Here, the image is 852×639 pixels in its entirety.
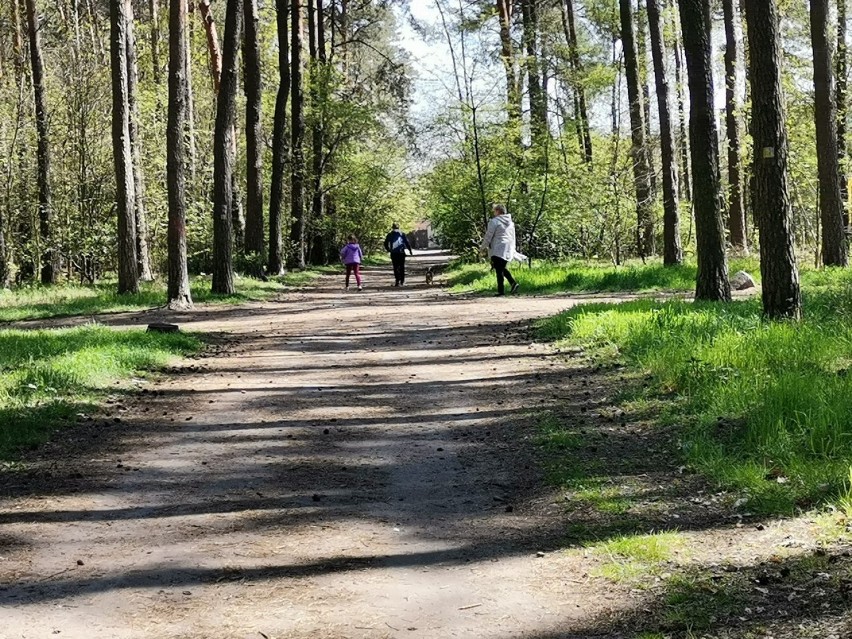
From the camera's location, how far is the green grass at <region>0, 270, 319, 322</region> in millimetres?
17422

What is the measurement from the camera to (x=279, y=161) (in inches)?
1080

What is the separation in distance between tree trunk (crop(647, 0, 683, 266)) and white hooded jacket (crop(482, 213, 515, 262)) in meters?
4.45

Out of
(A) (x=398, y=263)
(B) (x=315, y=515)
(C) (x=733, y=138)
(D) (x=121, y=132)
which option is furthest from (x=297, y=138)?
(B) (x=315, y=515)

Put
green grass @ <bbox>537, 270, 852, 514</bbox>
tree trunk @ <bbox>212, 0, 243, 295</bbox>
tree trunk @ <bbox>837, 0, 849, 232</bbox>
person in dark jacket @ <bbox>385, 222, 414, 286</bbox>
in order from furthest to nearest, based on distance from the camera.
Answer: person in dark jacket @ <bbox>385, 222, 414, 286</bbox> < tree trunk @ <bbox>837, 0, 849, 232</bbox> < tree trunk @ <bbox>212, 0, 243, 295</bbox> < green grass @ <bbox>537, 270, 852, 514</bbox>

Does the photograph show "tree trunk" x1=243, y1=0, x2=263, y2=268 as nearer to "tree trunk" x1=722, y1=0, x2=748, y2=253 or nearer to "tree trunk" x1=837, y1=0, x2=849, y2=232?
"tree trunk" x1=722, y1=0, x2=748, y2=253

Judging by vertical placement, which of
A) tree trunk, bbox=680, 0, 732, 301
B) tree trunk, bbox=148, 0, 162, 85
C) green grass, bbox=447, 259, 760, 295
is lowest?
green grass, bbox=447, 259, 760, 295

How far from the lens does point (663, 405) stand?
729cm

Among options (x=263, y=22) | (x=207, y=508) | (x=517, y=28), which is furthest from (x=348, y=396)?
(x=263, y=22)

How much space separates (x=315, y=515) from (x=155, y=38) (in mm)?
32908

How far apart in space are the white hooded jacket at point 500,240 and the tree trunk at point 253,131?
851cm

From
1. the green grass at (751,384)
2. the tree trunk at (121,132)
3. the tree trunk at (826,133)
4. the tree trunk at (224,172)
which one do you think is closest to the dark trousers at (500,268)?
the tree trunk at (224,172)

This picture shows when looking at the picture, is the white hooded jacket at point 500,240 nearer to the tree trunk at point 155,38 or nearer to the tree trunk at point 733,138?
the tree trunk at point 733,138

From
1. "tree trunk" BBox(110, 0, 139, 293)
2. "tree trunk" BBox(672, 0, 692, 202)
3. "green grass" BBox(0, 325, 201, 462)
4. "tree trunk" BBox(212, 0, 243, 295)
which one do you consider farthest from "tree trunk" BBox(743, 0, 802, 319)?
"tree trunk" BBox(672, 0, 692, 202)

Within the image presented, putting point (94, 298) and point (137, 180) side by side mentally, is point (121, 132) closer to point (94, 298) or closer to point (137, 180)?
point (94, 298)
